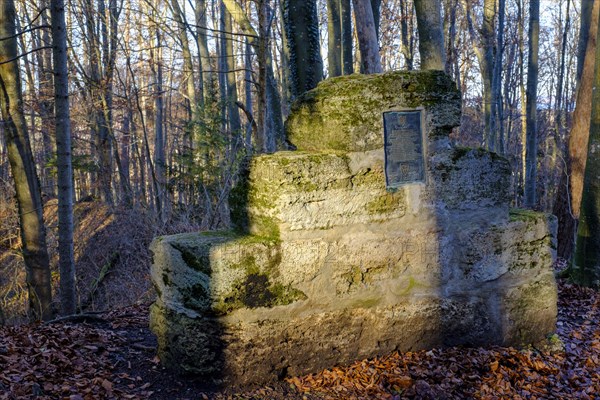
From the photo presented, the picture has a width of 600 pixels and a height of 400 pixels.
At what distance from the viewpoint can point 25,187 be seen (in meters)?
7.92

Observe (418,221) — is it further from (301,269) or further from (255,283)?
(255,283)

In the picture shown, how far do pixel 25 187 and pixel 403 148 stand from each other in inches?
260

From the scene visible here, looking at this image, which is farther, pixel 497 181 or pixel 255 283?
pixel 497 181

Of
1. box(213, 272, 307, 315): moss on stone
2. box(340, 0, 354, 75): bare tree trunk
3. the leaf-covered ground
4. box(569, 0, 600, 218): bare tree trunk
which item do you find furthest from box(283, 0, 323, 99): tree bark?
box(569, 0, 600, 218): bare tree trunk

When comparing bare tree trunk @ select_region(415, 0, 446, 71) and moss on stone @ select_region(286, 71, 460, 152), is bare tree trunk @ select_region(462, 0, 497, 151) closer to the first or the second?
bare tree trunk @ select_region(415, 0, 446, 71)

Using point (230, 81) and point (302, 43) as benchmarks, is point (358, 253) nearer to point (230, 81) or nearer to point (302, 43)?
point (302, 43)

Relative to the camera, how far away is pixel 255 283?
344 centimetres

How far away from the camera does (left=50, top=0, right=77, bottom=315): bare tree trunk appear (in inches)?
258

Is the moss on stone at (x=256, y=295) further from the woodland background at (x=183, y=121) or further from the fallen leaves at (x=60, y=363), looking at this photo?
the woodland background at (x=183, y=121)

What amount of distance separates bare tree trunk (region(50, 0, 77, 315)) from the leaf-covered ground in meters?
2.61

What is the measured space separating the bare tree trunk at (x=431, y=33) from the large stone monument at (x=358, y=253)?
3.89 meters

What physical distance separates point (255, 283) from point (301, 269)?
35cm

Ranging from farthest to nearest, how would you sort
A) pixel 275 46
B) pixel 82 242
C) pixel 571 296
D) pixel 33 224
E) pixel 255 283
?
pixel 275 46 → pixel 82 242 → pixel 33 224 → pixel 571 296 → pixel 255 283

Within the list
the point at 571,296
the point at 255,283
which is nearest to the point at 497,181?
the point at 255,283
